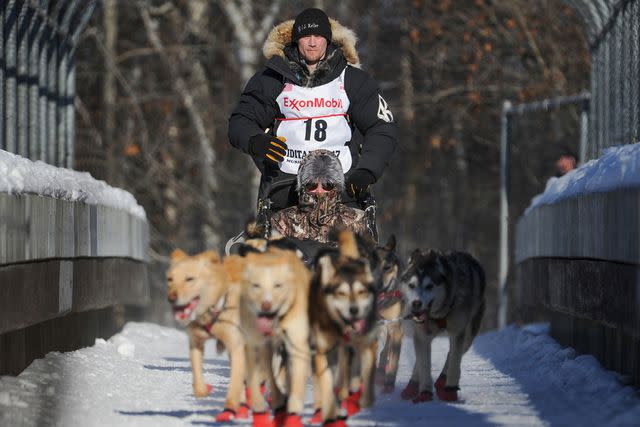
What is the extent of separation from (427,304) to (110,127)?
24663mm

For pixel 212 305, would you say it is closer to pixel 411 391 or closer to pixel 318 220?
pixel 318 220

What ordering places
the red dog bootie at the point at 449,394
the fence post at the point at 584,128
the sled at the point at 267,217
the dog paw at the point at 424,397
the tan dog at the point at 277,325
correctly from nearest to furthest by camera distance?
1. the tan dog at the point at 277,325
2. the dog paw at the point at 424,397
3. the red dog bootie at the point at 449,394
4. the sled at the point at 267,217
5. the fence post at the point at 584,128

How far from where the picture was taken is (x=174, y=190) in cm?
3522

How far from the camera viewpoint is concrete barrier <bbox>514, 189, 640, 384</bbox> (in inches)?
344

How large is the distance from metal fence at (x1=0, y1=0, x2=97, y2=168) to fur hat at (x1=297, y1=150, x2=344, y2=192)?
3.75 meters

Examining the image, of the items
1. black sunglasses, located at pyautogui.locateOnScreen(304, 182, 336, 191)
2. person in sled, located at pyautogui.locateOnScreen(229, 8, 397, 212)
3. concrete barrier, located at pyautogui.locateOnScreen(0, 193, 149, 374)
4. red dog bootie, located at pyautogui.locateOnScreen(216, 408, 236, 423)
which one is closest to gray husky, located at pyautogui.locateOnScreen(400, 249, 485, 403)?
black sunglasses, located at pyautogui.locateOnScreen(304, 182, 336, 191)

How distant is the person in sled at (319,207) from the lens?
9086 mm

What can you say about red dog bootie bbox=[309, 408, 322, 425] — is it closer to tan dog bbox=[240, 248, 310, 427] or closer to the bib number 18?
tan dog bbox=[240, 248, 310, 427]

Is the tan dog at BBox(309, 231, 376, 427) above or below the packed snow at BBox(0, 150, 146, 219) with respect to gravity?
below

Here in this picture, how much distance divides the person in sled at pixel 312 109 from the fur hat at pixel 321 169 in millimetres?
512

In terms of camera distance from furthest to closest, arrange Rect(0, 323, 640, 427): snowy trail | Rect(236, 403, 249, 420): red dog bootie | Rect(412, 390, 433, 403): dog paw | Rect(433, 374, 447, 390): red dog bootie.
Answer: Rect(433, 374, 447, 390): red dog bootie
Rect(412, 390, 433, 403): dog paw
Rect(0, 323, 640, 427): snowy trail
Rect(236, 403, 249, 420): red dog bootie

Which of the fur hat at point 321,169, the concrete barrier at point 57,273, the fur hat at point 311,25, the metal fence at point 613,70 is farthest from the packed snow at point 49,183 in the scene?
the metal fence at point 613,70

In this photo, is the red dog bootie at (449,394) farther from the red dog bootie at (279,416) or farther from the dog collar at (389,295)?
the red dog bootie at (279,416)

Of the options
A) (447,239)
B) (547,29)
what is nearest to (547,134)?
(547,29)
